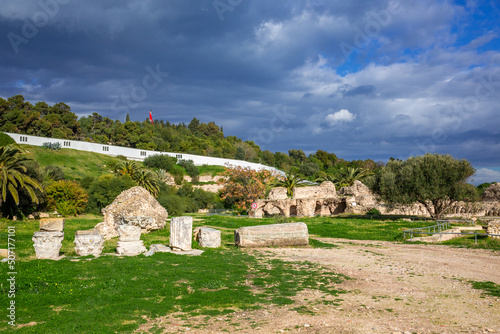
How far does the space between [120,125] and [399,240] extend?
86354 mm

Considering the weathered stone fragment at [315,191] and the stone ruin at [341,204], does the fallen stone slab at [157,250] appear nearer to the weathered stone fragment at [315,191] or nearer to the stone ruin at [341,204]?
the stone ruin at [341,204]

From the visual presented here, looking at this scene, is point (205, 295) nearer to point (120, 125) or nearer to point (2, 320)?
point (2, 320)

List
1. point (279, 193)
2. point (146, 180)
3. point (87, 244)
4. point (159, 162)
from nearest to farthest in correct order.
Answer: point (87, 244) < point (146, 180) < point (279, 193) < point (159, 162)

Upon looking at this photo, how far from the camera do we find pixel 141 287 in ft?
26.6

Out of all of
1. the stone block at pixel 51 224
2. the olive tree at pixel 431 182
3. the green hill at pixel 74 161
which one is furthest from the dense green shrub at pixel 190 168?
the stone block at pixel 51 224

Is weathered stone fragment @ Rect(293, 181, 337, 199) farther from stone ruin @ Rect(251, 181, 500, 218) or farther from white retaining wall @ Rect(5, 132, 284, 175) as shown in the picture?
white retaining wall @ Rect(5, 132, 284, 175)

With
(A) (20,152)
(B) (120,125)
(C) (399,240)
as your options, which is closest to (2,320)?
(C) (399,240)

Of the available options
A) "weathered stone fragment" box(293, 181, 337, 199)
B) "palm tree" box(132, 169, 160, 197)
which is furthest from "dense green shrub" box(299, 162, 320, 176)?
"palm tree" box(132, 169, 160, 197)

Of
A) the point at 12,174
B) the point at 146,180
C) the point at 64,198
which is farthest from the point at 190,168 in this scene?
the point at 12,174

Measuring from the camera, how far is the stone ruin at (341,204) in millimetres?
33294

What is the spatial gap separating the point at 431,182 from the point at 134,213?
23087 mm

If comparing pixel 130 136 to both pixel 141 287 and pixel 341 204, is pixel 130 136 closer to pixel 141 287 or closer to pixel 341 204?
pixel 341 204

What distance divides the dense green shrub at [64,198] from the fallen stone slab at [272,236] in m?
23.7

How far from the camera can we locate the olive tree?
27.7 meters
